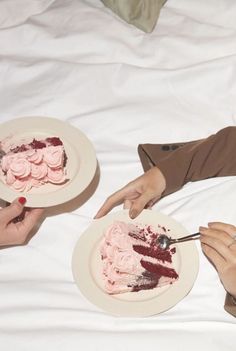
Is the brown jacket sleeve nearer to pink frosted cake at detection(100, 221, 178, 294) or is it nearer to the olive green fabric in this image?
pink frosted cake at detection(100, 221, 178, 294)

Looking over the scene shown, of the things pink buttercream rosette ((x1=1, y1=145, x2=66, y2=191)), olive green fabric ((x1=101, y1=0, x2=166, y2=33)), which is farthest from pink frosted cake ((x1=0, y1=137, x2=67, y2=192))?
olive green fabric ((x1=101, y1=0, x2=166, y2=33))

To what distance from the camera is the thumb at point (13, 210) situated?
1.18m

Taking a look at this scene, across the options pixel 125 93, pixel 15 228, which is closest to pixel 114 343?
pixel 15 228

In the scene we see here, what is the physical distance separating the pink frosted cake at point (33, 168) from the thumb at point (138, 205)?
0.55 feet

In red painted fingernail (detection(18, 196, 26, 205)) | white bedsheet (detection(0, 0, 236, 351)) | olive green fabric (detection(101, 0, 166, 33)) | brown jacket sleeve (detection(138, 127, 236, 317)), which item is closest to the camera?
white bedsheet (detection(0, 0, 236, 351))

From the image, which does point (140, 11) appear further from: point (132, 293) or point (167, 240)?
point (132, 293)

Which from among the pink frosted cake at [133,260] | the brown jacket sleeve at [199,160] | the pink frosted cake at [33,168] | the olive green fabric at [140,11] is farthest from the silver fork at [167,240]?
the olive green fabric at [140,11]

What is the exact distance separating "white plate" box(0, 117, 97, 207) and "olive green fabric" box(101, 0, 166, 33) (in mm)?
426

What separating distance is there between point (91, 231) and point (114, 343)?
0.24 m

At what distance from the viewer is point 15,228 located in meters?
1.20

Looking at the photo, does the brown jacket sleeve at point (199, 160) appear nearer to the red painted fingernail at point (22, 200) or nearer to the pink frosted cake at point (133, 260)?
the pink frosted cake at point (133, 260)

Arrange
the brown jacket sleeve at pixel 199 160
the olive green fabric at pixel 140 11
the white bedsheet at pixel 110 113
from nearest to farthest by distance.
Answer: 1. the white bedsheet at pixel 110 113
2. the brown jacket sleeve at pixel 199 160
3. the olive green fabric at pixel 140 11

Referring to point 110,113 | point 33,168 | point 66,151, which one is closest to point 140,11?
point 110,113

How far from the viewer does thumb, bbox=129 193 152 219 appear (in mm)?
1218
